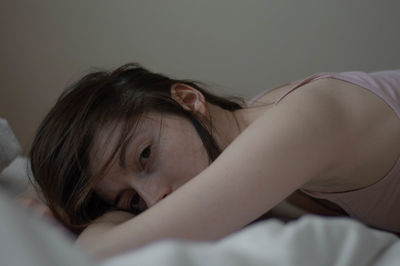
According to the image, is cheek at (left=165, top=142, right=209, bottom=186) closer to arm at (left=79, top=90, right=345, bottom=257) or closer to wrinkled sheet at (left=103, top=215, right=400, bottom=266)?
arm at (left=79, top=90, right=345, bottom=257)

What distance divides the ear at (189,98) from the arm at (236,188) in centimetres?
26

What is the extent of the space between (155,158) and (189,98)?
18cm

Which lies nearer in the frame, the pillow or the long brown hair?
the long brown hair

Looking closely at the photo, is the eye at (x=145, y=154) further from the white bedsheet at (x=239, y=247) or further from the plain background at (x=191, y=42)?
the plain background at (x=191, y=42)

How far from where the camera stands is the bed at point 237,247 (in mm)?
249

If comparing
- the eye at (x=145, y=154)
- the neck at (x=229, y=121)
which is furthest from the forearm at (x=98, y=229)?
the neck at (x=229, y=121)

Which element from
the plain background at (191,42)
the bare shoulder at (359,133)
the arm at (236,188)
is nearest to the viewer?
the arm at (236,188)

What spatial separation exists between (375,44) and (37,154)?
976 millimetres

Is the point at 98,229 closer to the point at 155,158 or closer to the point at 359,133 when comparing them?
the point at 155,158

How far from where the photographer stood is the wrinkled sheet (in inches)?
11.8

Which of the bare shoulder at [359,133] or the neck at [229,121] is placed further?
the neck at [229,121]

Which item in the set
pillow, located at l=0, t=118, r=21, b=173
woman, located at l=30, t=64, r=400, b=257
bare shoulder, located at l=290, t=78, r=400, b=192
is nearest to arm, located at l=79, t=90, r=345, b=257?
woman, located at l=30, t=64, r=400, b=257

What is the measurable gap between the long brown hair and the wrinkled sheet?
Answer: 420 millimetres

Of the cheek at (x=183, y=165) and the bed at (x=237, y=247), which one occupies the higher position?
the bed at (x=237, y=247)
